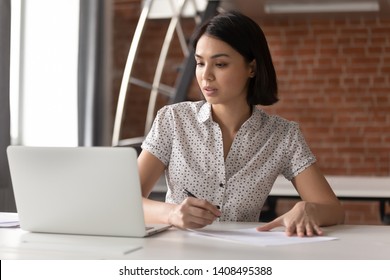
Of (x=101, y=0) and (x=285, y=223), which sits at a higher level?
(x=101, y=0)

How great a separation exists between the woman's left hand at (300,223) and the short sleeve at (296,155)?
0.40m

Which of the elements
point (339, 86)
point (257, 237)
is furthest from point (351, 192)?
point (339, 86)

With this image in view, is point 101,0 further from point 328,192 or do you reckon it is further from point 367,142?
point 328,192

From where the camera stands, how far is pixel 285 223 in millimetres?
1586

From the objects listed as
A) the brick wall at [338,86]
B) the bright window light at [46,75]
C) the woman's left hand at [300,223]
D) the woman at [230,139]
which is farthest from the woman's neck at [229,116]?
the brick wall at [338,86]

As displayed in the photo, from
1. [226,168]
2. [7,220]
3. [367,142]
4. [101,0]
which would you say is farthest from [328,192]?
[367,142]

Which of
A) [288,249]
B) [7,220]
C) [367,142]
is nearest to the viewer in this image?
[288,249]

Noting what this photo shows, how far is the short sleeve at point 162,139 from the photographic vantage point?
208 cm

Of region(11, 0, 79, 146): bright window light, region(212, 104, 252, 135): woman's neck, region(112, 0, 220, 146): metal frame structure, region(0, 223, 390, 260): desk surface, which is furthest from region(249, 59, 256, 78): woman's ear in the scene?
region(112, 0, 220, 146): metal frame structure

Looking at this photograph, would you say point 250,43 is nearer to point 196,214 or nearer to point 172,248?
point 196,214

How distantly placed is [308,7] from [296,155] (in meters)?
3.50

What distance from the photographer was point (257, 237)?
151cm

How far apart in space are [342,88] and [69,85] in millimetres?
2496

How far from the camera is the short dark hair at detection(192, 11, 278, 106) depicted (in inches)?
78.5
